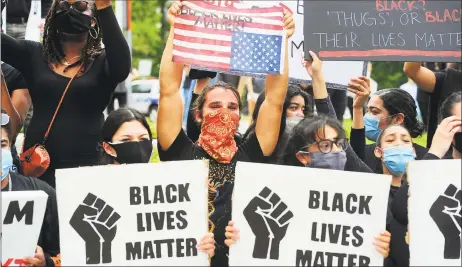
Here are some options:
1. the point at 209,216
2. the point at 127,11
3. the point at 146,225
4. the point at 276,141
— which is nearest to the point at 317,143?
the point at 276,141

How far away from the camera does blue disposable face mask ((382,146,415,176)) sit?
5781 millimetres

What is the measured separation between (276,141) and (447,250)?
1.32m

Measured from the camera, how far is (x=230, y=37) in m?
5.88

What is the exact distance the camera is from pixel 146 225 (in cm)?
519

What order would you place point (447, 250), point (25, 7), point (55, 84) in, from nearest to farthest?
point (447, 250)
point (55, 84)
point (25, 7)

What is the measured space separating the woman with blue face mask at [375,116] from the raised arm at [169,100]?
117 cm

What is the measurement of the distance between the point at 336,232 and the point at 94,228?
1209 mm

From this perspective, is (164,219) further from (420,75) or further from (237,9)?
(420,75)

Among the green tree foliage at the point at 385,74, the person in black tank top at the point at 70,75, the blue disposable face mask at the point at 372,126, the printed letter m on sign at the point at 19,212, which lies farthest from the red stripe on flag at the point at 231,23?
the green tree foliage at the point at 385,74

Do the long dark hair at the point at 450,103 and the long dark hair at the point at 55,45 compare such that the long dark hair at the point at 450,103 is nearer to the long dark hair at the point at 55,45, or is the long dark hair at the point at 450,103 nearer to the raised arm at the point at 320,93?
the raised arm at the point at 320,93

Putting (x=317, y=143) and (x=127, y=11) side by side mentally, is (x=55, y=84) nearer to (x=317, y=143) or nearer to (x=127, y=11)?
(x=317, y=143)

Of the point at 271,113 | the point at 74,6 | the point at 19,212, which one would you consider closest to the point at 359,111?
the point at 271,113

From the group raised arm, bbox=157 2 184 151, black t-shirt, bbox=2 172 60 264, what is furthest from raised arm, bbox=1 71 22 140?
raised arm, bbox=157 2 184 151

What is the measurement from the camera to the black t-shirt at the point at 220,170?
18.2 feet
